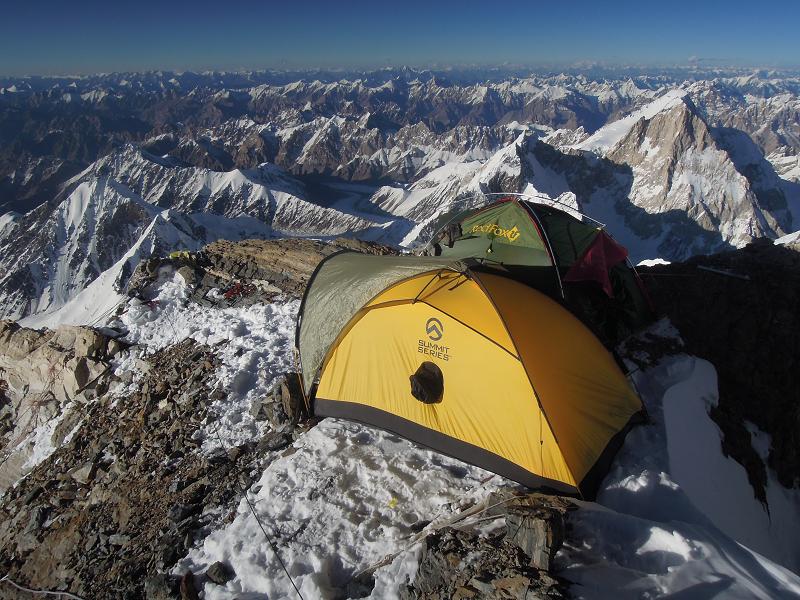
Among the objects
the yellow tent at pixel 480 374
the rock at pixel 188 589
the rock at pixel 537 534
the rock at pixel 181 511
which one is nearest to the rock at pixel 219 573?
the rock at pixel 188 589

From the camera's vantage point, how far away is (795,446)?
11609 millimetres

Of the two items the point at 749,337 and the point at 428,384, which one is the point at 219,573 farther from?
the point at 749,337

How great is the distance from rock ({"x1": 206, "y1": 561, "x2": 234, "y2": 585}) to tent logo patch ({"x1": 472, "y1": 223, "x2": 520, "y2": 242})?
10276mm

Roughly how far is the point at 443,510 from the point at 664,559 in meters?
3.35

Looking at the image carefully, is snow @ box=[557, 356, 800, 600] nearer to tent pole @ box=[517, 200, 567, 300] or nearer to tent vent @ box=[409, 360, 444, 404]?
tent pole @ box=[517, 200, 567, 300]

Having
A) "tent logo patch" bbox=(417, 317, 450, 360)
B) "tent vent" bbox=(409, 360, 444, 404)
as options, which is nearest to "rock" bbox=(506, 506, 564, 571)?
"tent vent" bbox=(409, 360, 444, 404)

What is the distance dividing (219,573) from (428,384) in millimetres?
4772

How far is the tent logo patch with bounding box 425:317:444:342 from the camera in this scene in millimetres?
8820

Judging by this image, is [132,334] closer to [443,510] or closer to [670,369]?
[443,510]

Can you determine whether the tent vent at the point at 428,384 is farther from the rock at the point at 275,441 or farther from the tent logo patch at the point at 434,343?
the rock at the point at 275,441

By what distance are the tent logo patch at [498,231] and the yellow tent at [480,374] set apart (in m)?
4.15

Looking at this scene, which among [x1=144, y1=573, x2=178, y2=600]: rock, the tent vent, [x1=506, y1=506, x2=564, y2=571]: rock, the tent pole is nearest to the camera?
[x1=506, y1=506, x2=564, y2=571]: rock

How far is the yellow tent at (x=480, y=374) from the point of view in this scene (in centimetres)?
804

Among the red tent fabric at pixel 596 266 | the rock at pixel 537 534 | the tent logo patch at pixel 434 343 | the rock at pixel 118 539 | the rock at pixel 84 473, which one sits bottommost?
the rock at pixel 84 473
